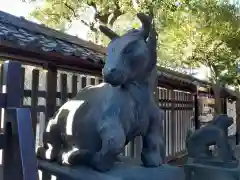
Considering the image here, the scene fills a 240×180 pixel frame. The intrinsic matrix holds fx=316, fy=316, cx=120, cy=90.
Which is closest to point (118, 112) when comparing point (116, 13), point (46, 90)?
point (46, 90)

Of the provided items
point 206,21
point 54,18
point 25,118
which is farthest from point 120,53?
point 54,18

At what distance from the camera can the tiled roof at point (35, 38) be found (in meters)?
2.61

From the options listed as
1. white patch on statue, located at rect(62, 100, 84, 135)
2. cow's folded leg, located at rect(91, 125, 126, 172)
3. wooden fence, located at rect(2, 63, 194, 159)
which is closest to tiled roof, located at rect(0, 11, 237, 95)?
wooden fence, located at rect(2, 63, 194, 159)

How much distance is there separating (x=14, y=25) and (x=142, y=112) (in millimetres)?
1769

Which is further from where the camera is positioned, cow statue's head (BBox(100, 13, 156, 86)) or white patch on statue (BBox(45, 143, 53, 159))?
white patch on statue (BBox(45, 143, 53, 159))

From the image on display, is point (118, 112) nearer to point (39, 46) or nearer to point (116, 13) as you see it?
point (39, 46)

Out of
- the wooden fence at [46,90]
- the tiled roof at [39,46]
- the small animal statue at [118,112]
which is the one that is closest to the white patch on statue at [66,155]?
the small animal statue at [118,112]

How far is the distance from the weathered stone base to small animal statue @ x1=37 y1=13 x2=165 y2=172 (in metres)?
0.05

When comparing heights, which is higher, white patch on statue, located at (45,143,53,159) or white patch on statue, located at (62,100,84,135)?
white patch on statue, located at (62,100,84,135)

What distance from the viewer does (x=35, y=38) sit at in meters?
3.01

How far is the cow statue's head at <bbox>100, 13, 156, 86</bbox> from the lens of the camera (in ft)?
6.42

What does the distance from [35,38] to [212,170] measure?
6.63ft

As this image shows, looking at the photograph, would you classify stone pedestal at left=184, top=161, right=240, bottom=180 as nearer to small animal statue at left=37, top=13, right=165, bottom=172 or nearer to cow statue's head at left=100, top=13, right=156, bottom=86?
small animal statue at left=37, top=13, right=165, bottom=172

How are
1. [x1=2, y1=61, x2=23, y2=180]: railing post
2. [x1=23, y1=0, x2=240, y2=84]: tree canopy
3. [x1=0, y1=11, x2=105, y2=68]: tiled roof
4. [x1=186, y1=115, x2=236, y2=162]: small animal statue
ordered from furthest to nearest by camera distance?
[x1=23, y1=0, x2=240, y2=84]: tree canopy, [x1=186, y1=115, x2=236, y2=162]: small animal statue, [x1=0, y1=11, x2=105, y2=68]: tiled roof, [x1=2, y1=61, x2=23, y2=180]: railing post
